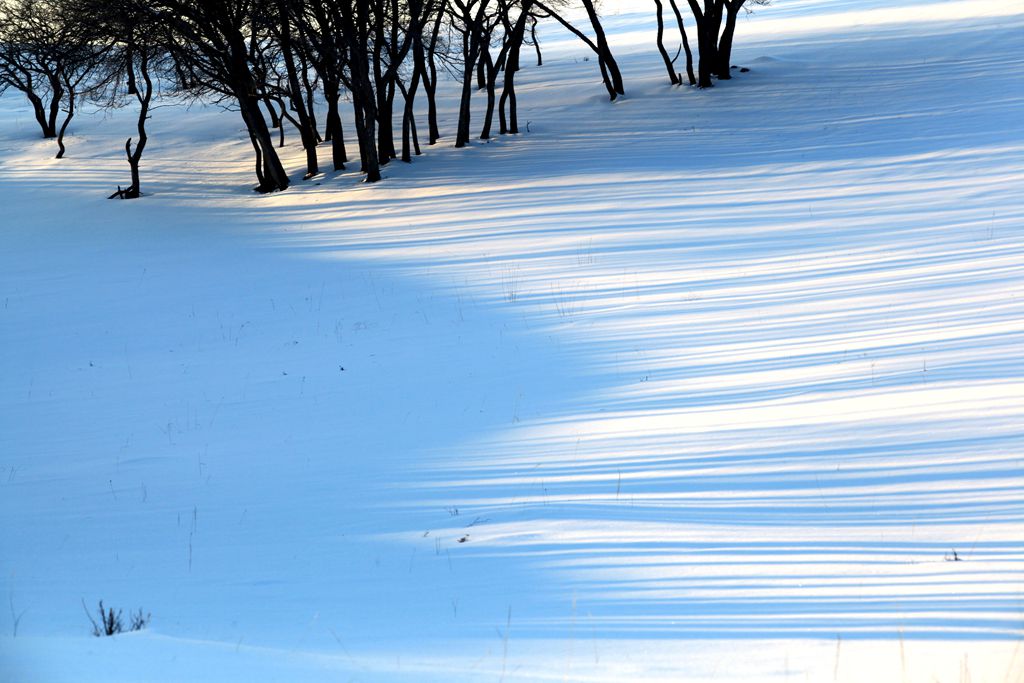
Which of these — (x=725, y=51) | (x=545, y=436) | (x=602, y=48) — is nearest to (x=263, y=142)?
(x=602, y=48)

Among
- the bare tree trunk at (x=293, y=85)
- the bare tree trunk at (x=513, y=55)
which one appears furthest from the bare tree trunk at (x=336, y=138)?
the bare tree trunk at (x=513, y=55)

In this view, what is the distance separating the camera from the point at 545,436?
650 cm

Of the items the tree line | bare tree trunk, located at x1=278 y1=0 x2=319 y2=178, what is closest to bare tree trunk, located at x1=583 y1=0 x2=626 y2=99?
the tree line

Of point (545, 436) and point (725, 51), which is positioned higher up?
point (725, 51)

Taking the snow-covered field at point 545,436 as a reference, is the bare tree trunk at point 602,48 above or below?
above

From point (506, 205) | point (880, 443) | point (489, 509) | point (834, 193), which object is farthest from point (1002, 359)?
Result: point (506, 205)

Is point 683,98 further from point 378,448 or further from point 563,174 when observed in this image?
point 378,448

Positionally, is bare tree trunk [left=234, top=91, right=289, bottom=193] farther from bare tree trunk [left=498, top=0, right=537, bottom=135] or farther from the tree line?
bare tree trunk [left=498, top=0, right=537, bottom=135]

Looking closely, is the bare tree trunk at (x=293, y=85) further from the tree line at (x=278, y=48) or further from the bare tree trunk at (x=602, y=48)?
the bare tree trunk at (x=602, y=48)

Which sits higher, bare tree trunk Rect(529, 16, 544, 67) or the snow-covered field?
bare tree trunk Rect(529, 16, 544, 67)

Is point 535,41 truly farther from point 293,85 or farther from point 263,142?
point 263,142

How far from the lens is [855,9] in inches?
1711

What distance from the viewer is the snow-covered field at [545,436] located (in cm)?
376

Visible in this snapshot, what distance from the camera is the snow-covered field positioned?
3.76m
